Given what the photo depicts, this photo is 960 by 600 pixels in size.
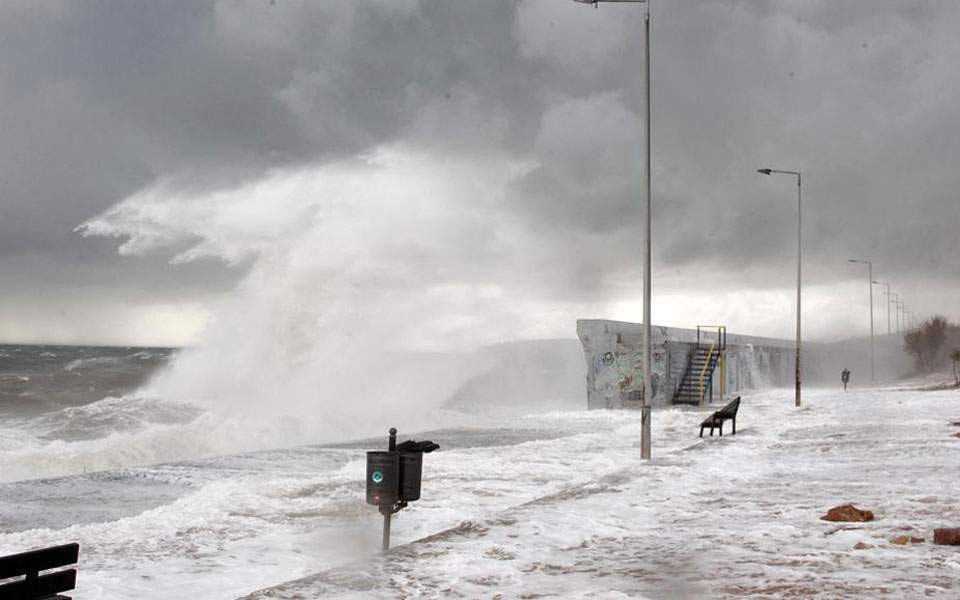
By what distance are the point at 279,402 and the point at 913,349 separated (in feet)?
293

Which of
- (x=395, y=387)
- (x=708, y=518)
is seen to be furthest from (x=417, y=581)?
(x=395, y=387)

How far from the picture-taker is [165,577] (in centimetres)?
693

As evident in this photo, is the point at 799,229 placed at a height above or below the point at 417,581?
above

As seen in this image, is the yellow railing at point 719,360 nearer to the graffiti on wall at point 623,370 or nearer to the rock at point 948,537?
the graffiti on wall at point 623,370

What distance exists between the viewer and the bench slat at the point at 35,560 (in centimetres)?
380

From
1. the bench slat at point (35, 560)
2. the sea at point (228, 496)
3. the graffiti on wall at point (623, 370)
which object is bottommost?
the sea at point (228, 496)

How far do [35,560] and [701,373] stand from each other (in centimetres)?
3587

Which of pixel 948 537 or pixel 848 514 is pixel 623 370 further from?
pixel 948 537

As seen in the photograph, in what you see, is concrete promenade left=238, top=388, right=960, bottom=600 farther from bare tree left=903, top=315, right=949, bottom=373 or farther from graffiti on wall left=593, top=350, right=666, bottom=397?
bare tree left=903, top=315, right=949, bottom=373

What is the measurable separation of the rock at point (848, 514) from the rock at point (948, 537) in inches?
51.3

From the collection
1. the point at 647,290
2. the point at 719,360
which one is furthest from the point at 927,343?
the point at 647,290

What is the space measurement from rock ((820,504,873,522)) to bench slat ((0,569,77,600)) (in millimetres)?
7218

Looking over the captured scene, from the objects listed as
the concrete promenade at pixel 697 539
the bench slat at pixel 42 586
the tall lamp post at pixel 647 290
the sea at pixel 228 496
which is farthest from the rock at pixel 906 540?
the tall lamp post at pixel 647 290

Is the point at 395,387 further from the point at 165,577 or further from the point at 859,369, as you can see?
the point at 859,369
